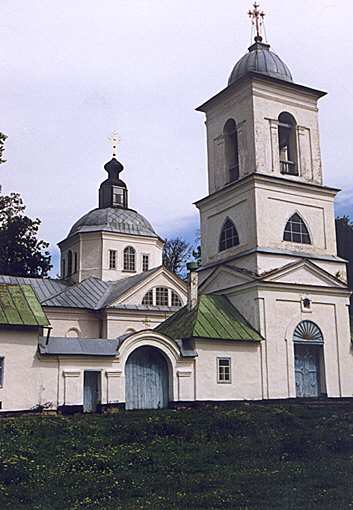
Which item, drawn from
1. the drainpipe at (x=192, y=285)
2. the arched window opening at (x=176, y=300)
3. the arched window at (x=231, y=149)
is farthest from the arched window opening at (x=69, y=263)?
the drainpipe at (x=192, y=285)

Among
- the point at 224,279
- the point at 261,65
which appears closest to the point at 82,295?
the point at 224,279

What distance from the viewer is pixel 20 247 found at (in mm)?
37719

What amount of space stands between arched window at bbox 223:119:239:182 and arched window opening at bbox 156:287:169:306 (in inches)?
300

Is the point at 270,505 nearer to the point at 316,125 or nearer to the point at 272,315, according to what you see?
the point at 272,315

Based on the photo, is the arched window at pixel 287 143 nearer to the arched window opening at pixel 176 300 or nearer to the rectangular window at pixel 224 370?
the rectangular window at pixel 224 370

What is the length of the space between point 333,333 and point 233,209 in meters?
5.50

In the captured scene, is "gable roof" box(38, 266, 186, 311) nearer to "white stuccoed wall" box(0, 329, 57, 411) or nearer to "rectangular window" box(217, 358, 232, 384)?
"rectangular window" box(217, 358, 232, 384)

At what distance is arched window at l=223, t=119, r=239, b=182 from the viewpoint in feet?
80.1

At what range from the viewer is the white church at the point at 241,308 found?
18500 mm

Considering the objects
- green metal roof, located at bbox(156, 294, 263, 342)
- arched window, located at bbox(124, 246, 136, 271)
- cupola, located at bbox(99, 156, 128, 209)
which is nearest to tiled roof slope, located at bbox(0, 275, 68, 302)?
arched window, located at bbox(124, 246, 136, 271)

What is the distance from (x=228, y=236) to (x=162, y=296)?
7.18 m

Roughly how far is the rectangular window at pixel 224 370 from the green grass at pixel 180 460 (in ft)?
9.46

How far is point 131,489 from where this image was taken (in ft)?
31.8

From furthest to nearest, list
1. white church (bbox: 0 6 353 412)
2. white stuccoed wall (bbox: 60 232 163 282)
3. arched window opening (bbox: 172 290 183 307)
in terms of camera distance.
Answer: white stuccoed wall (bbox: 60 232 163 282)
arched window opening (bbox: 172 290 183 307)
white church (bbox: 0 6 353 412)
